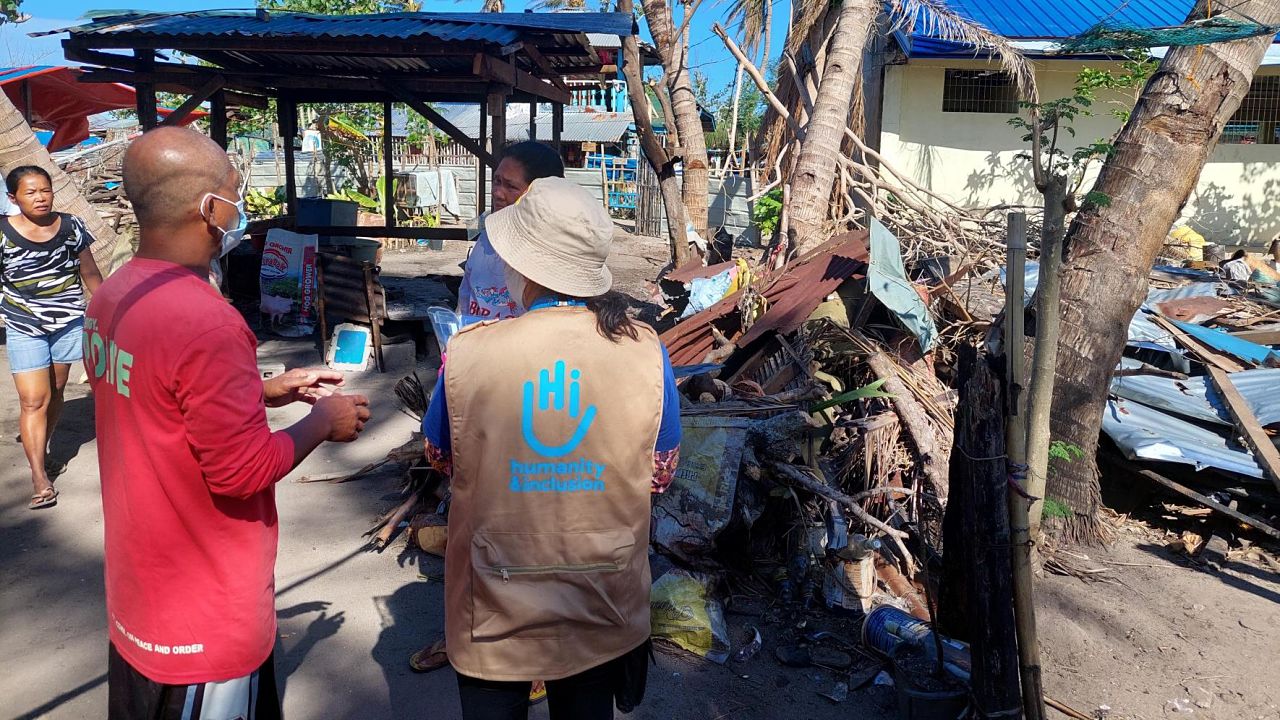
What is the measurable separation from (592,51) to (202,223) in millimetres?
7922

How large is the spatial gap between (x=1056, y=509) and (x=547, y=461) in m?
4.11

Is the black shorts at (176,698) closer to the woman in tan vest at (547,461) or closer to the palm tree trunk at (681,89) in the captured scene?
the woman in tan vest at (547,461)

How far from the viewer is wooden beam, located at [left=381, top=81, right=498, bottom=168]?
8539 mm

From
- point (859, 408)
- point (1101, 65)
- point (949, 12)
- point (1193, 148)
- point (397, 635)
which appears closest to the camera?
point (397, 635)

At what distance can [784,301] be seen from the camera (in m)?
6.89

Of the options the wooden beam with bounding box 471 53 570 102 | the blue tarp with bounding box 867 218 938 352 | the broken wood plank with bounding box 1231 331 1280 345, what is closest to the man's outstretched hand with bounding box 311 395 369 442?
the blue tarp with bounding box 867 218 938 352

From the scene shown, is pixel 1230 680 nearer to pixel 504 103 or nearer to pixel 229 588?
pixel 229 588

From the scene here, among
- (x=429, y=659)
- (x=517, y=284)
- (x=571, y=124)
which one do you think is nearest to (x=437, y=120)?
(x=429, y=659)

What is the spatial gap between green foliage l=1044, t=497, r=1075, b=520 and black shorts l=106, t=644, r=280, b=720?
4335mm

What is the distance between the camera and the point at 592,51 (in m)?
9.33

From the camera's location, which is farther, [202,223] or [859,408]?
[859,408]

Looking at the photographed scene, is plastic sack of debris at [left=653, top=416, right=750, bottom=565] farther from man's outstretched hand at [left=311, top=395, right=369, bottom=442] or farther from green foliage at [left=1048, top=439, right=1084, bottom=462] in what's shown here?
man's outstretched hand at [left=311, top=395, right=369, bottom=442]

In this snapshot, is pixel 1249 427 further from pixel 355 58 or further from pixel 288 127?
pixel 288 127

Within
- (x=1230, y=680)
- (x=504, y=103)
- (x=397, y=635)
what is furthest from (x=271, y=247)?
(x=1230, y=680)
